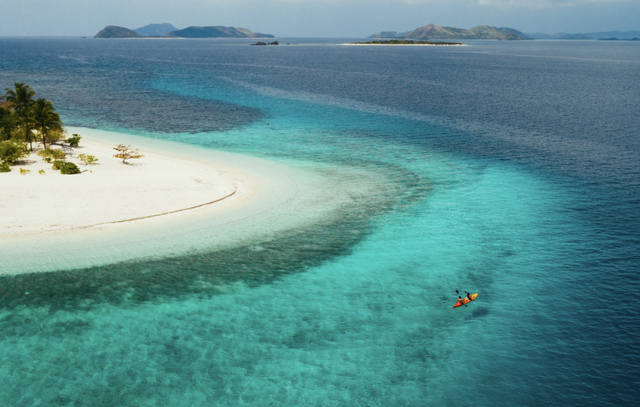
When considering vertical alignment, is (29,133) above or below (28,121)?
below

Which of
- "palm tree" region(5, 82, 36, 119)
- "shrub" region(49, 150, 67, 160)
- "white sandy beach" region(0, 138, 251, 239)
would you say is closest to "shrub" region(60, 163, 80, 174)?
"white sandy beach" region(0, 138, 251, 239)

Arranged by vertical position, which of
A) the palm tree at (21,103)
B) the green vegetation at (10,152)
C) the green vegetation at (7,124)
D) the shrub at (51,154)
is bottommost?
the shrub at (51,154)

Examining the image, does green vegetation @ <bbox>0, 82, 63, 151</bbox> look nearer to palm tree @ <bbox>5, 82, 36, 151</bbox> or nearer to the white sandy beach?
palm tree @ <bbox>5, 82, 36, 151</bbox>

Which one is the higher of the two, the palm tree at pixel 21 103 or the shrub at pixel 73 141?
the palm tree at pixel 21 103

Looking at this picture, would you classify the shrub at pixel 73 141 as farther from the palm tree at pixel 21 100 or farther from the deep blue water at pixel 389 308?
the deep blue water at pixel 389 308

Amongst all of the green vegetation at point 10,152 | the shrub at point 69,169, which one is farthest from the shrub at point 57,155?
the shrub at point 69,169

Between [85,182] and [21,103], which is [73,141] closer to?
[21,103]

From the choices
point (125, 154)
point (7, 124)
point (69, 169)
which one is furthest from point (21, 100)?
point (69, 169)

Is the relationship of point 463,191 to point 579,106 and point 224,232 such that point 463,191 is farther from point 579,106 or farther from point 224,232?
point 579,106
